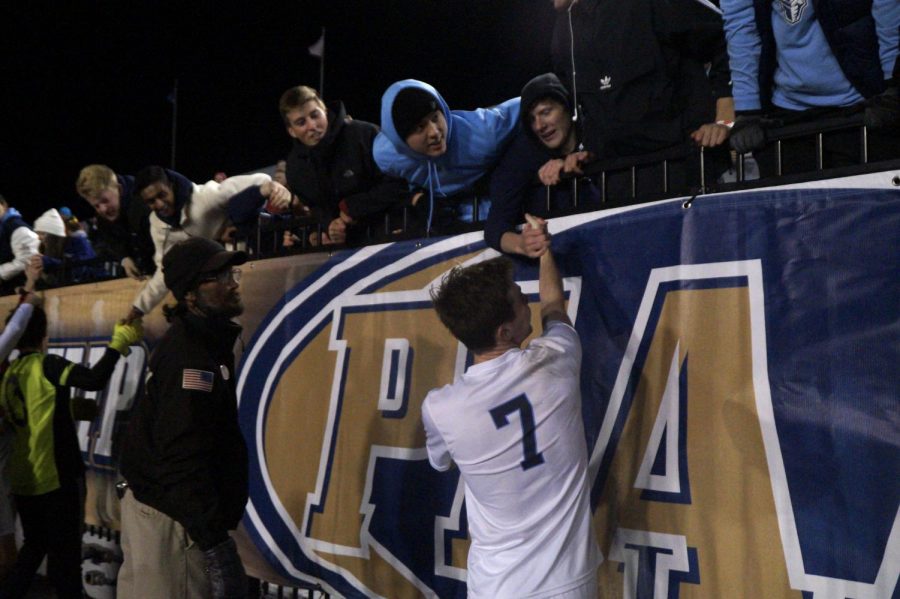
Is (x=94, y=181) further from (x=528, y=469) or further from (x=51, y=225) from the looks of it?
(x=528, y=469)

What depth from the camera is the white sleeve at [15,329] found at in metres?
4.95

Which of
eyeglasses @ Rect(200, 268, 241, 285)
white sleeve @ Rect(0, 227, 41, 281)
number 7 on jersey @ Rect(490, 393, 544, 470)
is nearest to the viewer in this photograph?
number 7 on jersey @ Rect(490, 393, 544, 470)

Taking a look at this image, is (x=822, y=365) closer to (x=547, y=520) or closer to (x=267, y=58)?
(x=547, y=520)

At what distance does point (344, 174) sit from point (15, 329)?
2521mm

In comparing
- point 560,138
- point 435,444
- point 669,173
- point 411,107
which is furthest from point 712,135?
point 435,444

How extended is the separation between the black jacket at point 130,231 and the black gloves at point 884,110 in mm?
4549

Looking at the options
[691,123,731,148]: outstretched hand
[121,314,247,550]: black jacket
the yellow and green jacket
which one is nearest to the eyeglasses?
[121,314,247,550]: black jacket

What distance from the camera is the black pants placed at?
4656 millimetres

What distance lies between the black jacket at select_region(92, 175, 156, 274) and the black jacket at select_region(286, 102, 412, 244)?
1785 millimetres

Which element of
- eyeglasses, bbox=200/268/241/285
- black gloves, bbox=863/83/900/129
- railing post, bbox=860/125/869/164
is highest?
black gloves, bbox=863/83/900/129

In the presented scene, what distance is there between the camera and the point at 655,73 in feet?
9.85

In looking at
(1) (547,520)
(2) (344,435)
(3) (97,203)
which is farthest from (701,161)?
(3) (97,203)

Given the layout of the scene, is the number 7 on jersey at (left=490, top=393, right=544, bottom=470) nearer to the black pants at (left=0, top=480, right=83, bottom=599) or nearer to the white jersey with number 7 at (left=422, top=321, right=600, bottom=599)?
the white jersey with number 7 at (left=422, top=321, right=600, bottom=599)

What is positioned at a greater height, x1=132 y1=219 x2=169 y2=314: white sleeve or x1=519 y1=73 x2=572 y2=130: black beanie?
x1=519 y1=73 x2=572 y2=130: black beanie
